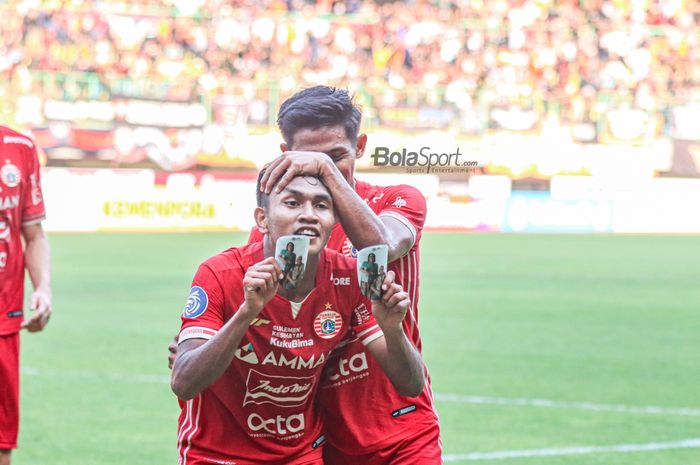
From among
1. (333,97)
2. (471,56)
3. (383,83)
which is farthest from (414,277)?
(471,56)

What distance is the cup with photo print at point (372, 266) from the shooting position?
3.15m

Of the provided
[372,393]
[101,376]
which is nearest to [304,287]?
[372,393]

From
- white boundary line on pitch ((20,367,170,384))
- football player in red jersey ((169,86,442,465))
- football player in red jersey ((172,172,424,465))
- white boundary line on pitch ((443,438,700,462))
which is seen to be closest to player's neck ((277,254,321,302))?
football player in red jersey ((172,172,424,465))

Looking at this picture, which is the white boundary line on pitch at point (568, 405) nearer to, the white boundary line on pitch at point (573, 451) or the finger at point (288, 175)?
the white boundary line on pitch at point (573, 451)

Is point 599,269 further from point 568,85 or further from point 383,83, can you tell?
point 568,85

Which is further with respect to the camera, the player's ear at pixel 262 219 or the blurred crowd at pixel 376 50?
the blurred crowd at pixel 376 50

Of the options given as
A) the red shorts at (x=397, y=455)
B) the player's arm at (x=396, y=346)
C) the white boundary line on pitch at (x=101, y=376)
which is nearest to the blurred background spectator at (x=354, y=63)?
the white boundary line on pitch at (x=101, y=376)

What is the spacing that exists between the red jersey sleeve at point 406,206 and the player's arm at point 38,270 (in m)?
2.13

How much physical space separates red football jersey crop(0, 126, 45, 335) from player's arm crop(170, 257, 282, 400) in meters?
2.37

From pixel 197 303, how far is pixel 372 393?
0.82 meters

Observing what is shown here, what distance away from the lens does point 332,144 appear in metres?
3.77

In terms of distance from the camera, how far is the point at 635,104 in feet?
93.7

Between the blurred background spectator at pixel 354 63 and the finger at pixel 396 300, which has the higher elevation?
the blurred background spectator at pixel 354 63

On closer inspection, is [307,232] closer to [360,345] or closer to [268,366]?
[268,366]
